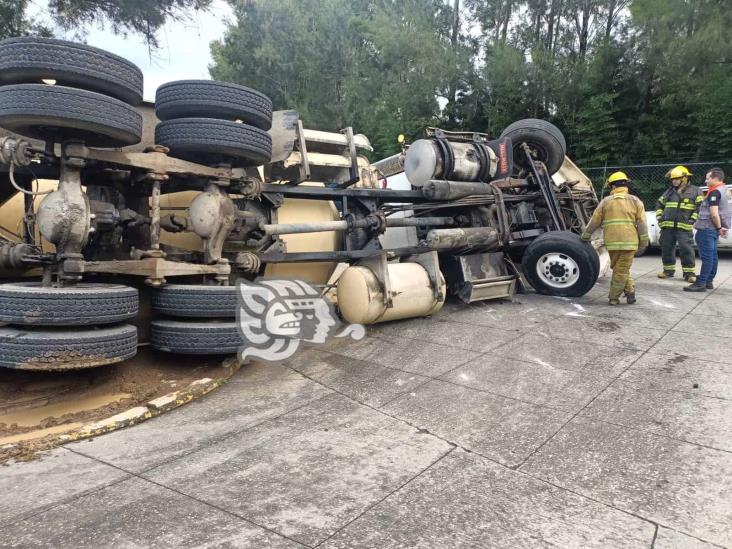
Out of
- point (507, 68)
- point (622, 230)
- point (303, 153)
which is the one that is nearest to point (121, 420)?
point (303, 153)

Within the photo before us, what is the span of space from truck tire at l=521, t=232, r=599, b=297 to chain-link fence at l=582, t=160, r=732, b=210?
10813 mm

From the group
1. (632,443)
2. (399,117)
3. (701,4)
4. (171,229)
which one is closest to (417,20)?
(399,117)

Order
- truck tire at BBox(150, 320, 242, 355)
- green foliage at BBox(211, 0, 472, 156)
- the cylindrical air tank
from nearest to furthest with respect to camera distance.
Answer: truck tire at BBox(150, 320, 242, 355) → the cylindrical air tank → green foliage at BBox(211, 0, 472, 156)

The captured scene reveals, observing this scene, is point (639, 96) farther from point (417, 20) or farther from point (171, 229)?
point (171, 229)

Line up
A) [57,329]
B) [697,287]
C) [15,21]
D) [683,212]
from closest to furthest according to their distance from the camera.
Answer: [57,329]
[697,287]
[683,212]
[15,21]

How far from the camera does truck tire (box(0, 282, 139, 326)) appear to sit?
→ 127 inches

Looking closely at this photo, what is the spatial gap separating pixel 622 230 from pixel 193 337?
16.0 ft

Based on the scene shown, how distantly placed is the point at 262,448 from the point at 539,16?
24013 millimetres

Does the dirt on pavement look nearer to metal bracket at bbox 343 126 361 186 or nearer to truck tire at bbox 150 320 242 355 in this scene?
truck tire at bbox 150 320 242 355

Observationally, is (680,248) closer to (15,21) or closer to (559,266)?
(559,266)

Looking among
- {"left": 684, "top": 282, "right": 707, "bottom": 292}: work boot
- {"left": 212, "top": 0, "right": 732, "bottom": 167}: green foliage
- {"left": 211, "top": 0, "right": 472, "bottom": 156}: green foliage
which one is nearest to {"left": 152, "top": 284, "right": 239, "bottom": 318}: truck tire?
{"left": 684, "top": 282, "right": 707, "bottom": 292}: work boot

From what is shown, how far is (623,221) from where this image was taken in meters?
6.36

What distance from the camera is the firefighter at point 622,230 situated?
249 inches

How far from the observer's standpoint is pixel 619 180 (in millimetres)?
6438
